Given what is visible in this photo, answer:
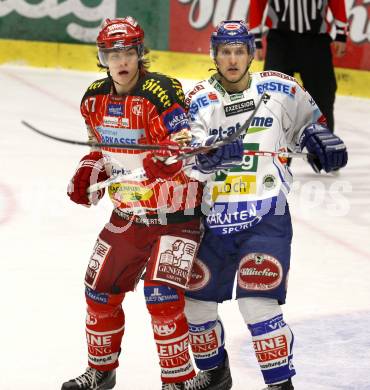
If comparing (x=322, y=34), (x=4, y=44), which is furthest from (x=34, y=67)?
(x=322, y=34)

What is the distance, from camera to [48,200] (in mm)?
6195

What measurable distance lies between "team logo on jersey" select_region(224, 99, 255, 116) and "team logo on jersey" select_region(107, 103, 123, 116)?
12.8 inches

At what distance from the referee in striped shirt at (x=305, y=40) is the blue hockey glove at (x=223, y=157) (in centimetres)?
374

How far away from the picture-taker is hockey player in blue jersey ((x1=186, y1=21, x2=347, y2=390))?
341 centimetres

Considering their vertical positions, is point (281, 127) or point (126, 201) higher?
point (281, 127)

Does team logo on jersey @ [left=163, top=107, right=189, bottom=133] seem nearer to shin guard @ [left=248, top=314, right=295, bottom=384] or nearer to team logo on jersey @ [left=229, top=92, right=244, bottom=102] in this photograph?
team logo on jersey @ [left=229, top=92, right=244, bottom=102]

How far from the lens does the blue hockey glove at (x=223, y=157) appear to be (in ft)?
10.7

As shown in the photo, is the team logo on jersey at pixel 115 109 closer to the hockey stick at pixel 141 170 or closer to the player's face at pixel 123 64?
the player's face at pixel 123 64

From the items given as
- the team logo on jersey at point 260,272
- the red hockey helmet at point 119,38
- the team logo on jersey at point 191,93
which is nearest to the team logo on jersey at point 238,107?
the team logo on jersey at point 191,93

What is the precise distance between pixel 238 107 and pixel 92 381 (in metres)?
1.00

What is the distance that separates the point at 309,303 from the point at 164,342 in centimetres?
134

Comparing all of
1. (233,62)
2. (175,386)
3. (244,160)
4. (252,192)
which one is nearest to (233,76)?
(233,62)

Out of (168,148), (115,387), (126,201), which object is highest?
(168,148)

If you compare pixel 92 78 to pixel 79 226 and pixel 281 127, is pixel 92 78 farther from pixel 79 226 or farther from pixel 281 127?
pixel 281 127
